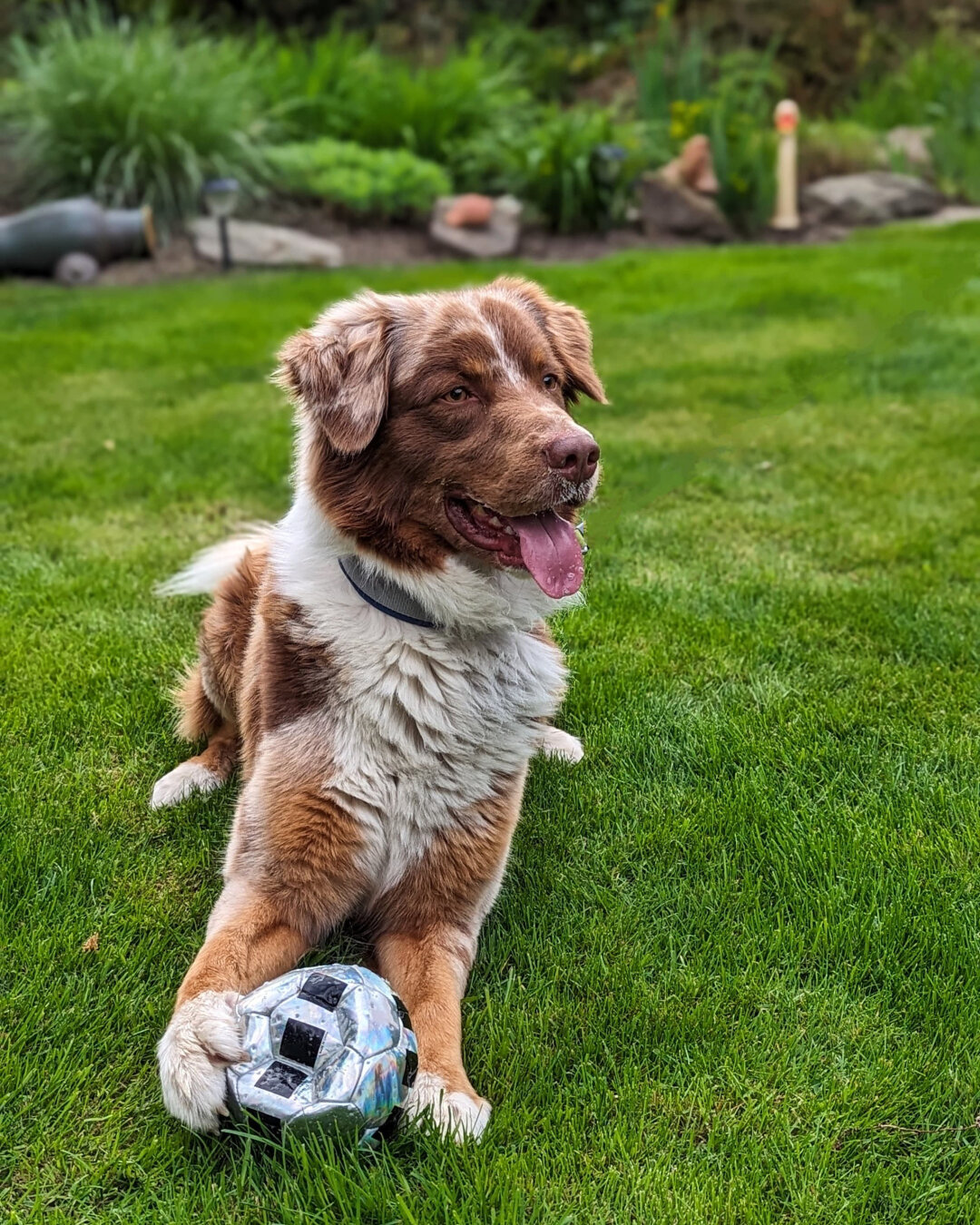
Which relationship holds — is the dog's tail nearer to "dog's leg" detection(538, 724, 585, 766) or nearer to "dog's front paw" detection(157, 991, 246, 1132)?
"dog's leg" detection(538, 724, 585, 766)

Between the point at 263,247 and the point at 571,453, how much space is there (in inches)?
373

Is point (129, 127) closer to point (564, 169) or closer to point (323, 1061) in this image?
point (564, 169)

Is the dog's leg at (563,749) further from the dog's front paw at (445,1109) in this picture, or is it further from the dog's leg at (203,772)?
the dog's front paw at (445,1109)

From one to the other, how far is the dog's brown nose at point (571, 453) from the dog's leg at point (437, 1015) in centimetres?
111

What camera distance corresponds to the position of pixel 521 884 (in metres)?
3.06

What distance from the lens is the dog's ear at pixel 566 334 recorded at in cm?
316

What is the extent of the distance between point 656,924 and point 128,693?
1.98m

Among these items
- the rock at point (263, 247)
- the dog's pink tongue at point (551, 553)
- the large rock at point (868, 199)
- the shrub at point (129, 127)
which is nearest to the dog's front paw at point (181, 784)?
the dog's pink tongue at point (551, 553)

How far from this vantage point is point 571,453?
262 centimetres

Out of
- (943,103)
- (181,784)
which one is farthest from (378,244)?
(181,784)

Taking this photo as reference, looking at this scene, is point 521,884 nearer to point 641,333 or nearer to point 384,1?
point 641,333

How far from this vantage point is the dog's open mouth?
8.97 ft

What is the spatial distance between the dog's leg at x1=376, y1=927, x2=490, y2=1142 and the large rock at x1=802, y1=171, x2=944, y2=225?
1258cm

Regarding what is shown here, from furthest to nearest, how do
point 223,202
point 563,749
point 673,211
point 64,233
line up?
point 673,211
point 223,202
point 64,233
point 563,749
